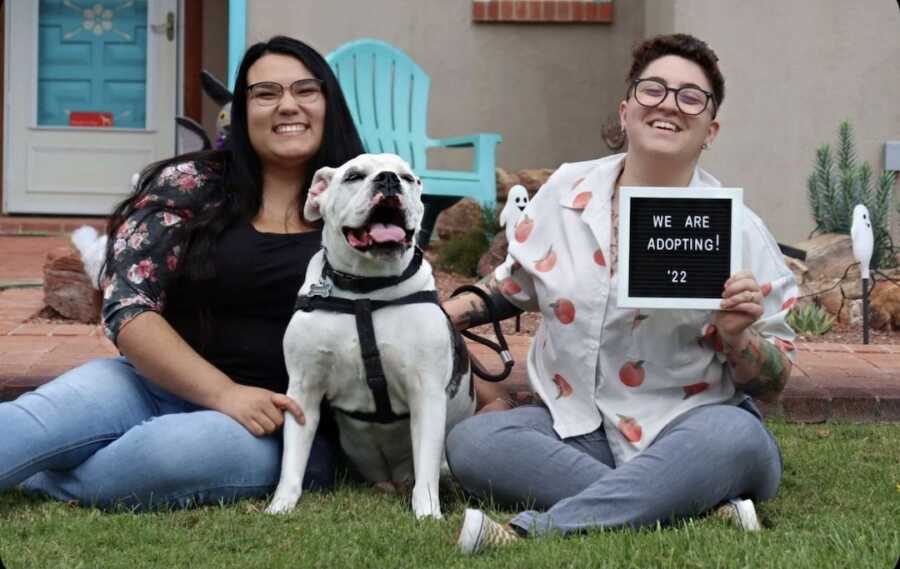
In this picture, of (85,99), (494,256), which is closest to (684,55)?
(494,256)

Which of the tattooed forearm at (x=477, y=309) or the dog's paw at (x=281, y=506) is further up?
the tattooed forearm at (x=477, y=309)

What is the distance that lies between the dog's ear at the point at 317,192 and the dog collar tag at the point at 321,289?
218 mm

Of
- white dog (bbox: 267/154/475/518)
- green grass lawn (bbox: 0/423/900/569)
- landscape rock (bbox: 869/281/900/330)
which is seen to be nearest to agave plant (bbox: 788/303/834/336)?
landscape rock (bbox: 869/281/900/330)

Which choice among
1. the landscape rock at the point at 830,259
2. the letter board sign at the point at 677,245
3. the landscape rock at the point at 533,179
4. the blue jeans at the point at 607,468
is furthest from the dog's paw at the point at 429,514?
the landscape rock at the point at 533,179

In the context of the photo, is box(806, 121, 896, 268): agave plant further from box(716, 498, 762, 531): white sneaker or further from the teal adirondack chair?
box(716, 498, 762, 531): white sneaker

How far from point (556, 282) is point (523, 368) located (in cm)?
183

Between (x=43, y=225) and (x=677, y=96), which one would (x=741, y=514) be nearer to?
(x=677, y=96)

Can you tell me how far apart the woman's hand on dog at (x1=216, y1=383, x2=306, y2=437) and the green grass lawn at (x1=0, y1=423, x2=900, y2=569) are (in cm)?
23

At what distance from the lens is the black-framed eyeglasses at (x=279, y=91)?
393 cm

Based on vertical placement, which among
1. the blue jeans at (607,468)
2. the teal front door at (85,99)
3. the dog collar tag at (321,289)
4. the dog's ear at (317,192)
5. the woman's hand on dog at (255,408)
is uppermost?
the teal front door at (85,99)

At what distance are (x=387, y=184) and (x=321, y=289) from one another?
38 cm

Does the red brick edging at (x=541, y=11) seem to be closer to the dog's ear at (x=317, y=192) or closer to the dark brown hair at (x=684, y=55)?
the dark brown hair at (x=684, y=55)

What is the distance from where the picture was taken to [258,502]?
12.3ft

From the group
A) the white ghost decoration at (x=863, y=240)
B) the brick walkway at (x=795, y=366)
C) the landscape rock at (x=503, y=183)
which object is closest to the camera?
the brick walkway at (x=795, y=366)
